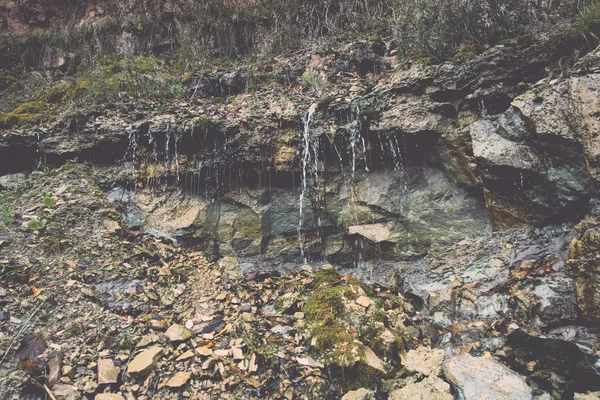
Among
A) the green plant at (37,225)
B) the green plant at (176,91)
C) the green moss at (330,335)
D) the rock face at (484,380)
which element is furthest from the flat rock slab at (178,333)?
the green plant at (176,91)

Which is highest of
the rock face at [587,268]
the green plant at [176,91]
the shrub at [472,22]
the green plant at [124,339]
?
the shrub at [472,22]

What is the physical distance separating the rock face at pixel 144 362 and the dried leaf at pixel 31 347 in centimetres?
69

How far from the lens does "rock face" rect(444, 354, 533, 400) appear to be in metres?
2.34

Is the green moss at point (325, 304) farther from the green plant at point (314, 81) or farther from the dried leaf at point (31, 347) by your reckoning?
the green plant at point (314, 81)

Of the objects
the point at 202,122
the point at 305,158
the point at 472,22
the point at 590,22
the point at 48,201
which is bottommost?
the point at 48,201

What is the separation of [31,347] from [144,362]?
85cm

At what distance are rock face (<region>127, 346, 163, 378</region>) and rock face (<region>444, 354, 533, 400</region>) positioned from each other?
2.38m

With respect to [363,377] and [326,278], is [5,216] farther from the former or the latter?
[363,377]

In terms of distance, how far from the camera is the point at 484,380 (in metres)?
2.45

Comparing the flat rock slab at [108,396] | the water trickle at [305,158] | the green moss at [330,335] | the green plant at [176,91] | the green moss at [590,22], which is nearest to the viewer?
the flat rock slab at [108,396]

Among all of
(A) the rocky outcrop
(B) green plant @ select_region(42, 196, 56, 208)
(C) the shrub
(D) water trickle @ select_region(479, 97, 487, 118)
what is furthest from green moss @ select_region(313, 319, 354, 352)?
(C) the shrub

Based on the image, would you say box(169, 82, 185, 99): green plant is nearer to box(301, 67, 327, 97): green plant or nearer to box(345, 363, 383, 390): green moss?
box(301, 67, 327, 97): green plant

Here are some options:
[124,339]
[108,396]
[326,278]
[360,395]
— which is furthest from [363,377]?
[124,339]

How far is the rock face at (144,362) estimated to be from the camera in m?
2.36
